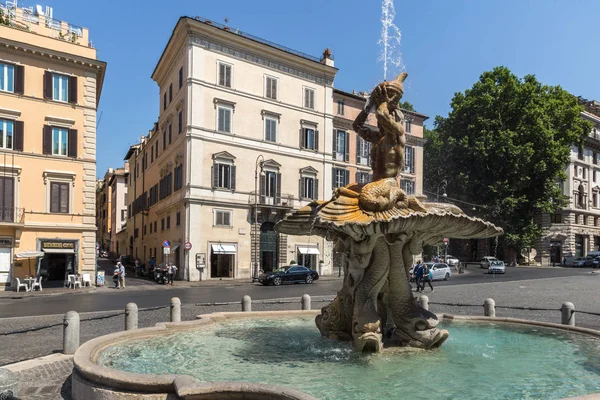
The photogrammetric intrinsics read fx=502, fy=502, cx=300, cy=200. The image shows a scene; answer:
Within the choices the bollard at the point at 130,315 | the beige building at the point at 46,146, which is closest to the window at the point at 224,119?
the beige building at the point at 46,146

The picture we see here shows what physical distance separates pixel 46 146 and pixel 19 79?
385 cm

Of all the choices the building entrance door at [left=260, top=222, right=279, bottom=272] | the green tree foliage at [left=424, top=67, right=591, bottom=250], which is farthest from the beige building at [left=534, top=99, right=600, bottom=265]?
the building entrance door at [left=260, top=222, right=279, bottom=272]

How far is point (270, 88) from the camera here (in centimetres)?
3838

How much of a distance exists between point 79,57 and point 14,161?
6999mm

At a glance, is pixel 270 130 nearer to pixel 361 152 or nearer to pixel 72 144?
pixel 361 152

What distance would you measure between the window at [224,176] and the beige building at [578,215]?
37713 millimetres

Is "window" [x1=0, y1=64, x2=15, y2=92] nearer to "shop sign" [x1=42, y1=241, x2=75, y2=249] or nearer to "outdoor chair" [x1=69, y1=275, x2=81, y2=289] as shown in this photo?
"shop sign" [x1=42, y1=241, x2=75, y2=249]

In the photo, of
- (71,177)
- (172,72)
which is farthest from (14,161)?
(172,72)

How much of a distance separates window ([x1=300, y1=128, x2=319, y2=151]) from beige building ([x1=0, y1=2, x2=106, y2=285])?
15812 millimetres

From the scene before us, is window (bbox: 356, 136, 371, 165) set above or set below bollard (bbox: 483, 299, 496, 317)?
above

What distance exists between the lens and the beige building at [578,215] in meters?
59.2

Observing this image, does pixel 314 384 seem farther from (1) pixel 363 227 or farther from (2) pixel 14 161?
(2) pixel 14 161

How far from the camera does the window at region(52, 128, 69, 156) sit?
28578 mm

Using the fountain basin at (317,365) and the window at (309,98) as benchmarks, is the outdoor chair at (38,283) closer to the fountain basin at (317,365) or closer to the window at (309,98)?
the fountain basin at (317,365)
